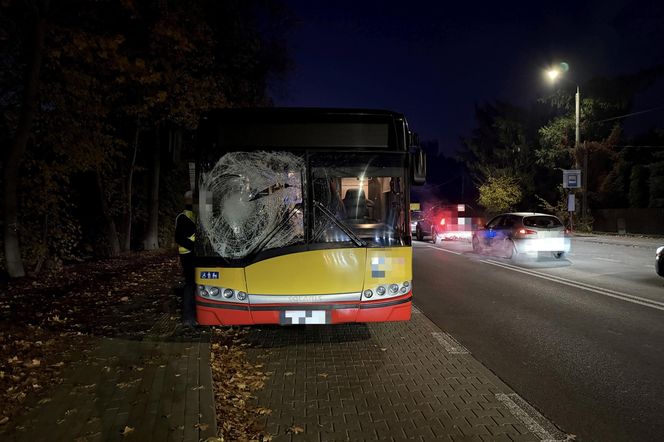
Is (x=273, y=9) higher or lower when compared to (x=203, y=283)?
higher

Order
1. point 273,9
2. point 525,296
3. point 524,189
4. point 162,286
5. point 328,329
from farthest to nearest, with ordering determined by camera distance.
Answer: point 524,189, point 273,9, point 162,286, point 525,296, point 328,329

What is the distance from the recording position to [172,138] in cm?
604

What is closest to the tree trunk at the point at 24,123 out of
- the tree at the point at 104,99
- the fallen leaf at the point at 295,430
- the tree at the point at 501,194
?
the tree at the point at 104,99

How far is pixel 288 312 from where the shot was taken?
18.6ft

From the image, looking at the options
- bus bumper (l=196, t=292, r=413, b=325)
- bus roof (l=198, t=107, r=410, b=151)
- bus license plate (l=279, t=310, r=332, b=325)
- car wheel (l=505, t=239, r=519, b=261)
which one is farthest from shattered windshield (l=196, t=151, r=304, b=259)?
car wheel (l=505, t=239, r=519, b=261)

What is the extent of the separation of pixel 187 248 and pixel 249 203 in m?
1.64

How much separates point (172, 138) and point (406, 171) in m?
3.02

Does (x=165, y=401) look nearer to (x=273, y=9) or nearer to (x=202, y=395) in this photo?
(x=202, y=395)

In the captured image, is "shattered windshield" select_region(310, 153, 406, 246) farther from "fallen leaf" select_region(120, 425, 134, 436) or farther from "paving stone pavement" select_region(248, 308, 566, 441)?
"fallen leaf" select_region(120, 425, 134, 436)

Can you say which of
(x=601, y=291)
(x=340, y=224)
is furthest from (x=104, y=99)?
(x=601, y=291)

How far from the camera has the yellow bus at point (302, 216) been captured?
566cm

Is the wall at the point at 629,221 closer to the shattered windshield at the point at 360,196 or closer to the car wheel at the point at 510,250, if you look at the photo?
the car wheel at the point at 510,250

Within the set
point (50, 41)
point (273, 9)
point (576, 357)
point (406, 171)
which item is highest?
point (273, 9)

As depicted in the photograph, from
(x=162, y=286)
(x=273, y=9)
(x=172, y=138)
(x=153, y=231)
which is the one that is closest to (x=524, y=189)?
(x=273, y=9)
